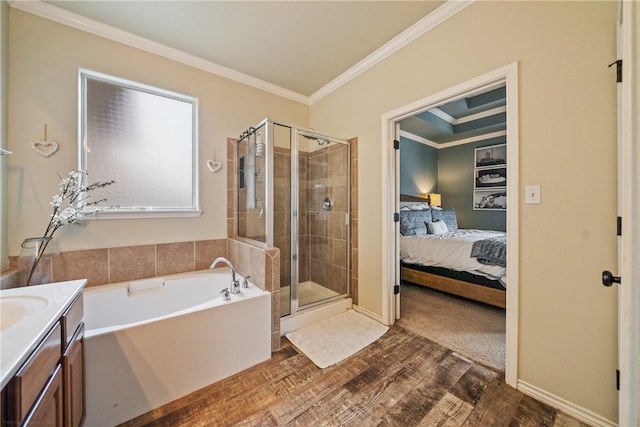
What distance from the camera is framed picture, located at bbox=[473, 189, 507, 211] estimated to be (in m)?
4.65

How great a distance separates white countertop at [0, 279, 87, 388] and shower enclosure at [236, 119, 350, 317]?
127 cm

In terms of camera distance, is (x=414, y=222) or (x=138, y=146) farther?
(x=414, y=222)

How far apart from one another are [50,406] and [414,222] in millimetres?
3871

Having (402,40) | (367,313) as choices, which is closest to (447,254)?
(367,313)

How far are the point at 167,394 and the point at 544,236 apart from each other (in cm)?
242

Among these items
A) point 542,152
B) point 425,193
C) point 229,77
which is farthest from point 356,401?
point 425,193

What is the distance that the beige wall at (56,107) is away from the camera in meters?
1.69

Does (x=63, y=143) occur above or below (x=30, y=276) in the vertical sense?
above

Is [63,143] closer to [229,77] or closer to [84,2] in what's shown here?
[84,2]

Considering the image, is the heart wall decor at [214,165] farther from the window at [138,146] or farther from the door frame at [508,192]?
the door frame at [508,192]

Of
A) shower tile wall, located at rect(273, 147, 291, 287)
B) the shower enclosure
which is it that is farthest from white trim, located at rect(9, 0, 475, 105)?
shower tile wall, located at rect(273, 147, 291, 287)

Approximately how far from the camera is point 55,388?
2.82ft

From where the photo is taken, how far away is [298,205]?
250cm

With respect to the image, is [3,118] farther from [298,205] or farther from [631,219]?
[631,219]
